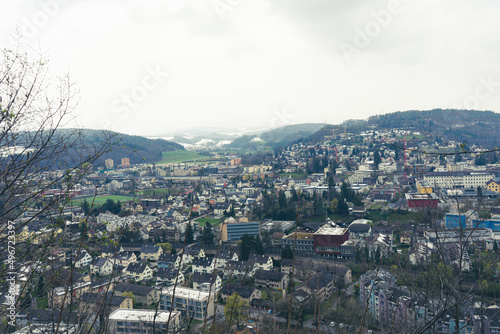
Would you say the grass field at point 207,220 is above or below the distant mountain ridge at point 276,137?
below

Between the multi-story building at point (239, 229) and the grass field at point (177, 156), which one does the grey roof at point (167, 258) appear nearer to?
the multi-story building at point (239, 229)

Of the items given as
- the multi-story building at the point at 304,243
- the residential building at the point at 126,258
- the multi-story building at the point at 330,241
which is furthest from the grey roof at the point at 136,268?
the multi-story building at the point at 330,241

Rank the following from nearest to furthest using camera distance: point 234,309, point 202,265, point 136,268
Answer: point 234,309
point 136,268
point 202,265

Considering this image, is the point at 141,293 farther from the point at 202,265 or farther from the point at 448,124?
the point at 448,124

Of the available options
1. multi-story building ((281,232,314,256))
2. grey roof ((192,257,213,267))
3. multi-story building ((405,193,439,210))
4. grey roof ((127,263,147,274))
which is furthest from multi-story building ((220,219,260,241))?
multi-story building ((405,193,439,210))

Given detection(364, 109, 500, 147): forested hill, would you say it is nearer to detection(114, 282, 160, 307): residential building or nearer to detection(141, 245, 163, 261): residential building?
detection(141, 245, 163, 261): residential building

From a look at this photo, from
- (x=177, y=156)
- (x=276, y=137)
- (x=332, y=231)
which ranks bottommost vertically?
(x=332, y=231)

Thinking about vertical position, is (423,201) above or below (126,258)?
above

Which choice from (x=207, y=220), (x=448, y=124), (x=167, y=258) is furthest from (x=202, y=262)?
(x=448, y=124)
